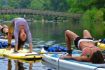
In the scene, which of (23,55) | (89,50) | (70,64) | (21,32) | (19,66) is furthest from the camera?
(23,55)

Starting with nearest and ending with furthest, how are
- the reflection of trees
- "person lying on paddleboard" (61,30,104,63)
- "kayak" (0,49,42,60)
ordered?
1. "person lying on paddleboard" (61,30,104,63)
2. the reflection of trees
3. "kayak" (0,49,42,60)

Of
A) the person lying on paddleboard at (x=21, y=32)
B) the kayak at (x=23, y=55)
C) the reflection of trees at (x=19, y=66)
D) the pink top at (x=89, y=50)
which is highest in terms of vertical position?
the person lying on paddleboard at (x=21, y=32)

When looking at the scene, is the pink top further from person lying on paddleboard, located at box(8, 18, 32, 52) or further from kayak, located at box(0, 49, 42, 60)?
kayak, located at box(0, 49, 42, 60)

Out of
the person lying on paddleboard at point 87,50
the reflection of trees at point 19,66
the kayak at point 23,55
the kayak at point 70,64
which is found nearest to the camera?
the kayak at point 70,64

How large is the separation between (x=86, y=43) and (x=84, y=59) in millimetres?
587

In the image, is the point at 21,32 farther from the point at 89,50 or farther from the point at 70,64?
the point at 89,50

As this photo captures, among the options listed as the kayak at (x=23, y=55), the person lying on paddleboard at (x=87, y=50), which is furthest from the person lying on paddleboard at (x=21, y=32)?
the person lying on paddleboard at (x=87, y=50)

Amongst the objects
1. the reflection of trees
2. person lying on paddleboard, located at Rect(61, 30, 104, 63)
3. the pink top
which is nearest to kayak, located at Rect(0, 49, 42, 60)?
the reflection of trees

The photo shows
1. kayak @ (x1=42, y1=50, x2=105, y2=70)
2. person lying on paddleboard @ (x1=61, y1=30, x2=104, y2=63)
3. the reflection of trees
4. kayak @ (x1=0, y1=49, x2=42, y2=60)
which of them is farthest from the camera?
kayak @ (x1=0, y1=49, x2=42, y2=60)

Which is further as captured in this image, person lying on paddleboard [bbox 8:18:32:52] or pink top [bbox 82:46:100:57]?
person lying on paddleboard [bbox 8:18:32:52]

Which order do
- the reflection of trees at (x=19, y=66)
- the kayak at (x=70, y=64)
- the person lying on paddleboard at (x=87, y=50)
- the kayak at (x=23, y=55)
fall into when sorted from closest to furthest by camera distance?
the kayak at (x=70, y=64)
the person lying on paddleboard at (x=87, y=50)
the reflection of trees at (x=19, y=66)
the kayak at (x=23, y=55)

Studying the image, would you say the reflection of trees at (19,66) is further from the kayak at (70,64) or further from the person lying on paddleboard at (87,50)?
the person lying on paddleboard at (87,50)

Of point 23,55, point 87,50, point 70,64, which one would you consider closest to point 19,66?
point 23,55

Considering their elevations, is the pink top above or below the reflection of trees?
above
